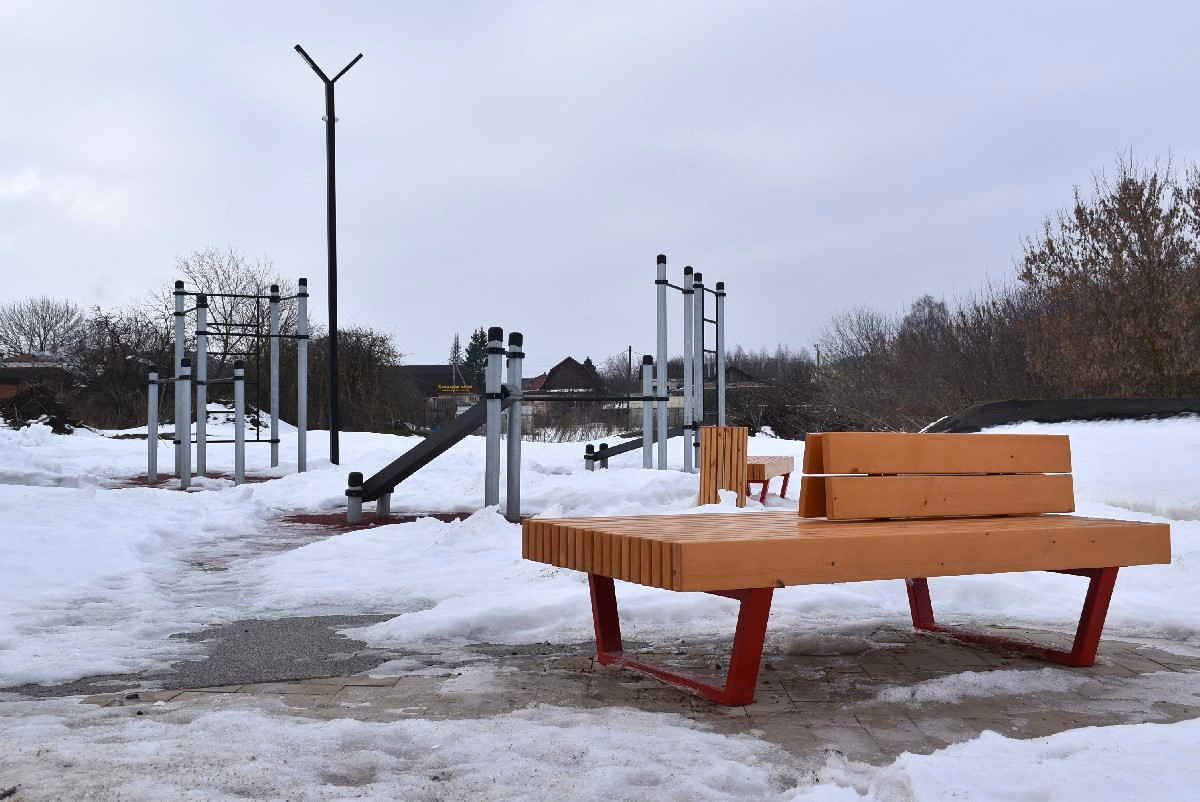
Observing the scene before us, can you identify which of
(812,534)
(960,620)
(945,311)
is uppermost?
(945,311)

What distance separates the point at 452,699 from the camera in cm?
340

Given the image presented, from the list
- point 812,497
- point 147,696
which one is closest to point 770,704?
point 812,497

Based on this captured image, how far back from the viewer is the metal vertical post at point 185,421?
1397 cm

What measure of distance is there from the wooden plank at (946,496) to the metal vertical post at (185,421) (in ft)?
38.9

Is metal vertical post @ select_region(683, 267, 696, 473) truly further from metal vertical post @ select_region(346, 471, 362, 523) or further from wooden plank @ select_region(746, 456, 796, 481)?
metal vertical post @ select_region(346, 471, 362, 523)

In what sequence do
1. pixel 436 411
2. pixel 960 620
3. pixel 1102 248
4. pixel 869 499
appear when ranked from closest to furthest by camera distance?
pixel 869 499
pixel 960 620
pixel 1102 248
pixel 436 411

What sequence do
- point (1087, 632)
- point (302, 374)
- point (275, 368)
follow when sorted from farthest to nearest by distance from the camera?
point (275, 368), point (302, 374), point (1087, 632)

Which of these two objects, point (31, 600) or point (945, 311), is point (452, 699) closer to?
point (31, 600)

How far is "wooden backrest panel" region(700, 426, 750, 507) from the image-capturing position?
929 cm

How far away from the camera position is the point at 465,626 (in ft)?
15.4

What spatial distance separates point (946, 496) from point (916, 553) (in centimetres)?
66

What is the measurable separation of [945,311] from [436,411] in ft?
59.0

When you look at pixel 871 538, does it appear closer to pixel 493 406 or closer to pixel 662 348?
pixel 493 406

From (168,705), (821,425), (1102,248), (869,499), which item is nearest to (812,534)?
(869,499)
